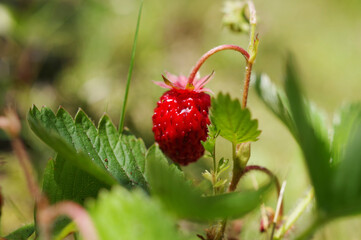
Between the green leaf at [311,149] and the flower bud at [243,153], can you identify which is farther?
the flower bud at [243,153]

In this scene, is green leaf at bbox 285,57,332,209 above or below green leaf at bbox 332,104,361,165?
above

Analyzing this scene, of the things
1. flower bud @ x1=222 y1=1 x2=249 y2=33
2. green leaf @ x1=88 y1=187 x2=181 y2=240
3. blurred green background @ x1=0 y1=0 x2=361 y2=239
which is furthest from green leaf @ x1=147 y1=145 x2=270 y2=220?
blurred green background @ x1=0 y1=0 x2=361 y2=239

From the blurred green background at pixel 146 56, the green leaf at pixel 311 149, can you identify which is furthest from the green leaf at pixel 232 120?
the blurred green background at pixel 146 56

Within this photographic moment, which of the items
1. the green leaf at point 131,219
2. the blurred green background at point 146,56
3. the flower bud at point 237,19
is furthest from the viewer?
the blurred green background at point 146,56

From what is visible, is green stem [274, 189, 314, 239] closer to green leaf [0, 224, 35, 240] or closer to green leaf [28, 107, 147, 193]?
green leaf [28, 107, 147, 193]

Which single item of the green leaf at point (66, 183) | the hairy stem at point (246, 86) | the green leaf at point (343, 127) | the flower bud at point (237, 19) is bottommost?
the green leaf at point (66, 183)

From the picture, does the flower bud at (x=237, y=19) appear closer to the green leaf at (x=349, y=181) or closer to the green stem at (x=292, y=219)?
the green stem at (x=292, y=219)

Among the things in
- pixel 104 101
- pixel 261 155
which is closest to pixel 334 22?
pixel 261 155
